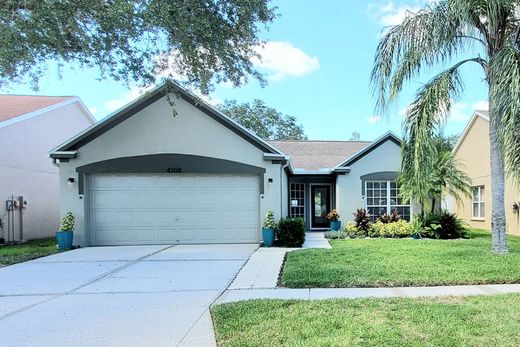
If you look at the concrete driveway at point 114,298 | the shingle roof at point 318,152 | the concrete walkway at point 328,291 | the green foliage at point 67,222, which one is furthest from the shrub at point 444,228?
the green foliage at point 67,222

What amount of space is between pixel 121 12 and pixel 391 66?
243 inches

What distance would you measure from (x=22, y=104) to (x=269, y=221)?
1429 centimetres

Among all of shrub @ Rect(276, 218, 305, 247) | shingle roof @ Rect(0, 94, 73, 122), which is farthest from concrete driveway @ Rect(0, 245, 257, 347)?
shingle roof @ Rect(0, 94, 73, 122)

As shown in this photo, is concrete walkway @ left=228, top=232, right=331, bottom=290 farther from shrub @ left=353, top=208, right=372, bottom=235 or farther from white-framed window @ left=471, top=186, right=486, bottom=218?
white-framed window @ left=471, top=186, right=486, bottom=218

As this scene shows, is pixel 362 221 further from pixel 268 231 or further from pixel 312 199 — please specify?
pixel 268 231

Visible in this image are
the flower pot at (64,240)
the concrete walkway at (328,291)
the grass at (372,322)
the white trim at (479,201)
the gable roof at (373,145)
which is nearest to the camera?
the grass at (372,322)

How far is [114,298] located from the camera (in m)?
6.70

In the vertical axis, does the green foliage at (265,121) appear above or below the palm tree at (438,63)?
above

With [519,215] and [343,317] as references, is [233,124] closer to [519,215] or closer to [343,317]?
[343,317]

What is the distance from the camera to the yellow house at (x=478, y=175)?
57.2 ft

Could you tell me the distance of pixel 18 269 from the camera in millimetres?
9672

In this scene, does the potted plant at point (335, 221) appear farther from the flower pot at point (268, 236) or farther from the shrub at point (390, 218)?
the flower pot at point (268, 236)

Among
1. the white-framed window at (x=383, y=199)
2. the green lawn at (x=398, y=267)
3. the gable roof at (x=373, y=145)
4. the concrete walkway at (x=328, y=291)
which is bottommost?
the concrete walkway at (x=328, y=291)

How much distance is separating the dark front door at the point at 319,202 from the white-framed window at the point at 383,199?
2.46 m
